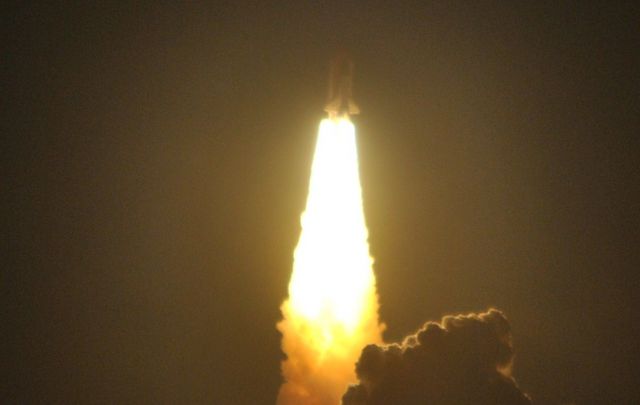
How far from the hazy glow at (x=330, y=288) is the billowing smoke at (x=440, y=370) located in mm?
3509

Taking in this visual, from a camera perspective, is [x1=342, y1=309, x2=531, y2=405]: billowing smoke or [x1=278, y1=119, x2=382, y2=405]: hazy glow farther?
[x1=278, y1=119, x2=382, y2=405]: hazy glow

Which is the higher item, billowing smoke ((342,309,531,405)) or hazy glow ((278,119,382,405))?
hazy glow ((278,119,382,405))

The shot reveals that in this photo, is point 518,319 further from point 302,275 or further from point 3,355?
point 3,355

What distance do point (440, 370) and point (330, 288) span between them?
6.99 m

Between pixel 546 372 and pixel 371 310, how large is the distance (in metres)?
9.38

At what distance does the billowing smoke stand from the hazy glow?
11.5 feet

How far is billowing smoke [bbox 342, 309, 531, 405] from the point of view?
45250 millimetres

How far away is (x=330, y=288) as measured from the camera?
51188mm

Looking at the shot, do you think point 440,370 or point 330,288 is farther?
point 330,288

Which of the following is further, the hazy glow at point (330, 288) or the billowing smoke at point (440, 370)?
the hazy glow at point (330, 288)

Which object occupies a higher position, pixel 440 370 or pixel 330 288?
pixel 330 288

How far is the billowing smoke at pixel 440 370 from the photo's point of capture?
4525cm

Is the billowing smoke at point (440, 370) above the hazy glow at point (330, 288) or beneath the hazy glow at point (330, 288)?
beneath

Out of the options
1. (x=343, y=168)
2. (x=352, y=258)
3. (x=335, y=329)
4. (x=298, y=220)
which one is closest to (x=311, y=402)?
(x=335, y=329)
